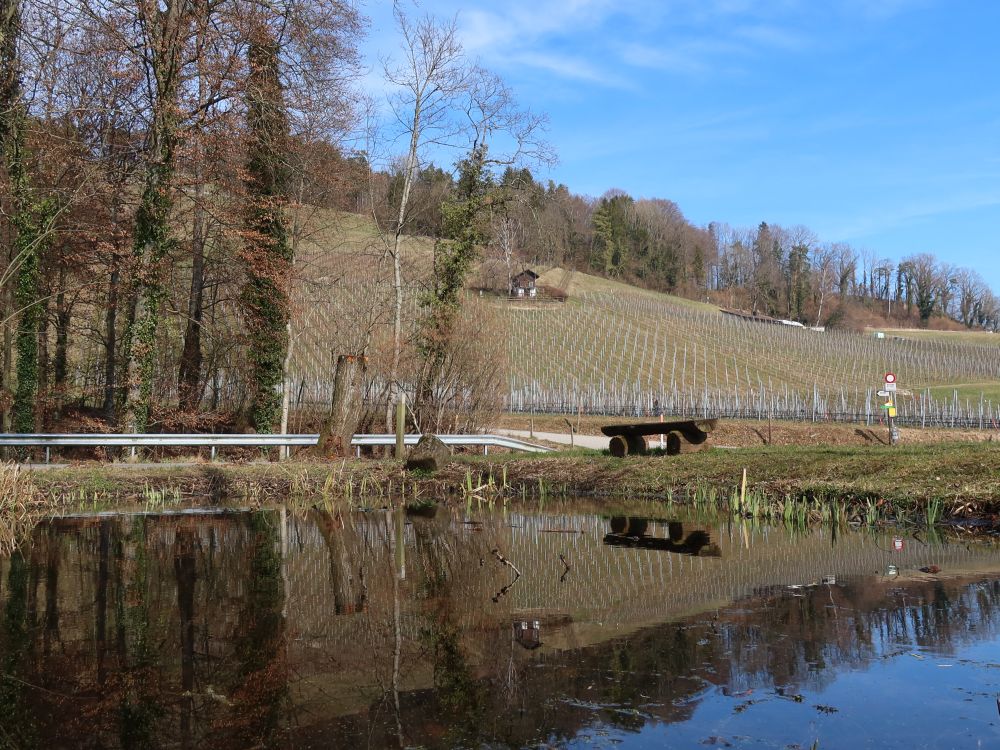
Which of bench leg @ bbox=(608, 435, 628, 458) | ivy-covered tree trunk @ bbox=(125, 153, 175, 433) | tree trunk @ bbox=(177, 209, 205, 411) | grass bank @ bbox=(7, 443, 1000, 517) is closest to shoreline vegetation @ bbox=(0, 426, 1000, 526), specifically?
grass bank @ bbox=(7, 443, 1000, 517)

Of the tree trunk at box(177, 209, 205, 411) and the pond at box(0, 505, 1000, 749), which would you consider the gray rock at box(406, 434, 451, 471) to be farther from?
the tree trunk at box(177, 209, 205, 411)

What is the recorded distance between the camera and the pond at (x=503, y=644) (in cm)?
426

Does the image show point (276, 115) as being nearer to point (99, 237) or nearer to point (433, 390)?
point (99, 237)

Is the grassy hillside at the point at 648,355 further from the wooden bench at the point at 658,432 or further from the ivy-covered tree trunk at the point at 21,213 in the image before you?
the wooden bench at the point at 658,432

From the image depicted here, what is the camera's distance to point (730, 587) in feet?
24.6

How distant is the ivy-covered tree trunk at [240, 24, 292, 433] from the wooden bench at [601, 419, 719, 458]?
27.0 feet

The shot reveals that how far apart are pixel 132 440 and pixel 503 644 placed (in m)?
13.0

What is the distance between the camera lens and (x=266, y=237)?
18.4 m

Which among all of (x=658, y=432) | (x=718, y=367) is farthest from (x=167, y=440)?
(x=718, y=367)

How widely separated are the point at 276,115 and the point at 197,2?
2.65 m

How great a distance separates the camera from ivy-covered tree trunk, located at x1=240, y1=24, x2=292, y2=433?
18500mm

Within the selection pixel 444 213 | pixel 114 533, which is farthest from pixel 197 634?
pixel 444 213

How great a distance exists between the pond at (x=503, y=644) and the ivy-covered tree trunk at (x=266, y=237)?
10427mm

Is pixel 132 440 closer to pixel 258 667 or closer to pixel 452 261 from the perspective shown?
pixel 452 261
